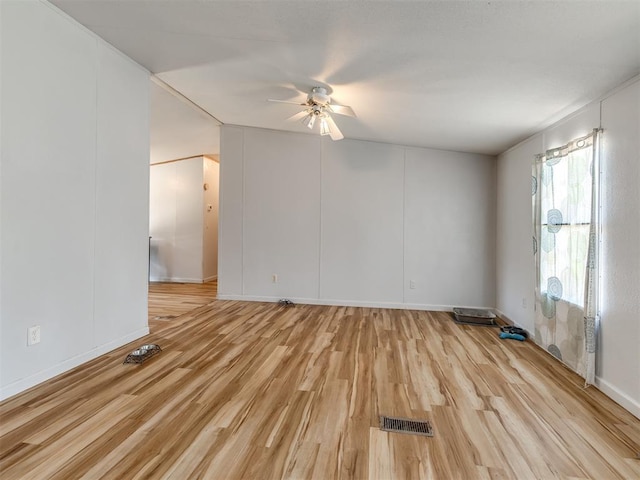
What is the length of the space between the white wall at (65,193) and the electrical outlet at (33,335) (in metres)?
0.03

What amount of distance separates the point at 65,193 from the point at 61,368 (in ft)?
4.40

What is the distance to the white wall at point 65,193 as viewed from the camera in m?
2.00

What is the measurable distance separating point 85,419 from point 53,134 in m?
1.98

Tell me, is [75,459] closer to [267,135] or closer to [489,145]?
[267,135]

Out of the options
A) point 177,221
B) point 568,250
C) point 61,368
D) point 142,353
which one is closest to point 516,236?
point 568,250

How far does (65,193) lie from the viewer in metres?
2.34

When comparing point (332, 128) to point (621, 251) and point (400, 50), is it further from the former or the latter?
point (621, 251)

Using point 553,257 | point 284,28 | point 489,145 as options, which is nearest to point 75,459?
point 284,28

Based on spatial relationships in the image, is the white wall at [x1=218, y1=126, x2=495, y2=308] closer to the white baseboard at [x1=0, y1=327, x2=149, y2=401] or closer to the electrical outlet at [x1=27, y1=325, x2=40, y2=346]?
the white baseboard at [x1=0, y1=327, x2=149, y2=401]

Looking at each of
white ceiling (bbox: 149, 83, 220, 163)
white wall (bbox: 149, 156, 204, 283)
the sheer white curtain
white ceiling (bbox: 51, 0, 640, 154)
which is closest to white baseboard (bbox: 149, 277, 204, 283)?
white wall (bbox: 149, 156, 204, 283)

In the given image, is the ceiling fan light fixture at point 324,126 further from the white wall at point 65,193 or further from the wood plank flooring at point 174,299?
the wood plank flooring at point 174,299

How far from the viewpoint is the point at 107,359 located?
2.62 meters

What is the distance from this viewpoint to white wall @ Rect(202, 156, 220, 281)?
6805 mm

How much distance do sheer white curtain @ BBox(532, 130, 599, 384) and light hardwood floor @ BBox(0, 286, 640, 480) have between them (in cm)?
29
